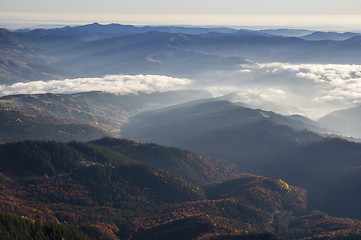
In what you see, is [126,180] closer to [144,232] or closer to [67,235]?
[144,232]

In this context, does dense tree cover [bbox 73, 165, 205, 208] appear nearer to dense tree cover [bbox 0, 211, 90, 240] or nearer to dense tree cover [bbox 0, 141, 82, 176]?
dense tree cover [bbox 0, 141, 82, 176]

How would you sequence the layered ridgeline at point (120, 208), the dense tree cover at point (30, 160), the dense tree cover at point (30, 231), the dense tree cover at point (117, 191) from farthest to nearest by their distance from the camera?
the dense tree cover at point (30, 160), the dense tree cover at point (117, 191), the layered ridgeline at point (120, 208), the dense tree cover at point (30, 231)

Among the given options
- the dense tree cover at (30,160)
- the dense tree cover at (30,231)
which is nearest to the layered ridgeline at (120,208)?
the dense tree cover at (30,160)

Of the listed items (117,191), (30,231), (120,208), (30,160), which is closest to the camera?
(30,231)

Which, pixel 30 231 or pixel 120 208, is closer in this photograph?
pixel 30 231

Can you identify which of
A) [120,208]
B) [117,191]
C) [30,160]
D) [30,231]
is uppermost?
[30,231]

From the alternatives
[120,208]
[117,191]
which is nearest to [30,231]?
[120,208]

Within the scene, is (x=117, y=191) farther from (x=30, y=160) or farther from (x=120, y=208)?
(x=30, y=160)

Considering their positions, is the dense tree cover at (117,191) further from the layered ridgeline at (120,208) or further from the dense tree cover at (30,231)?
the dense tree cover at (30,231)
